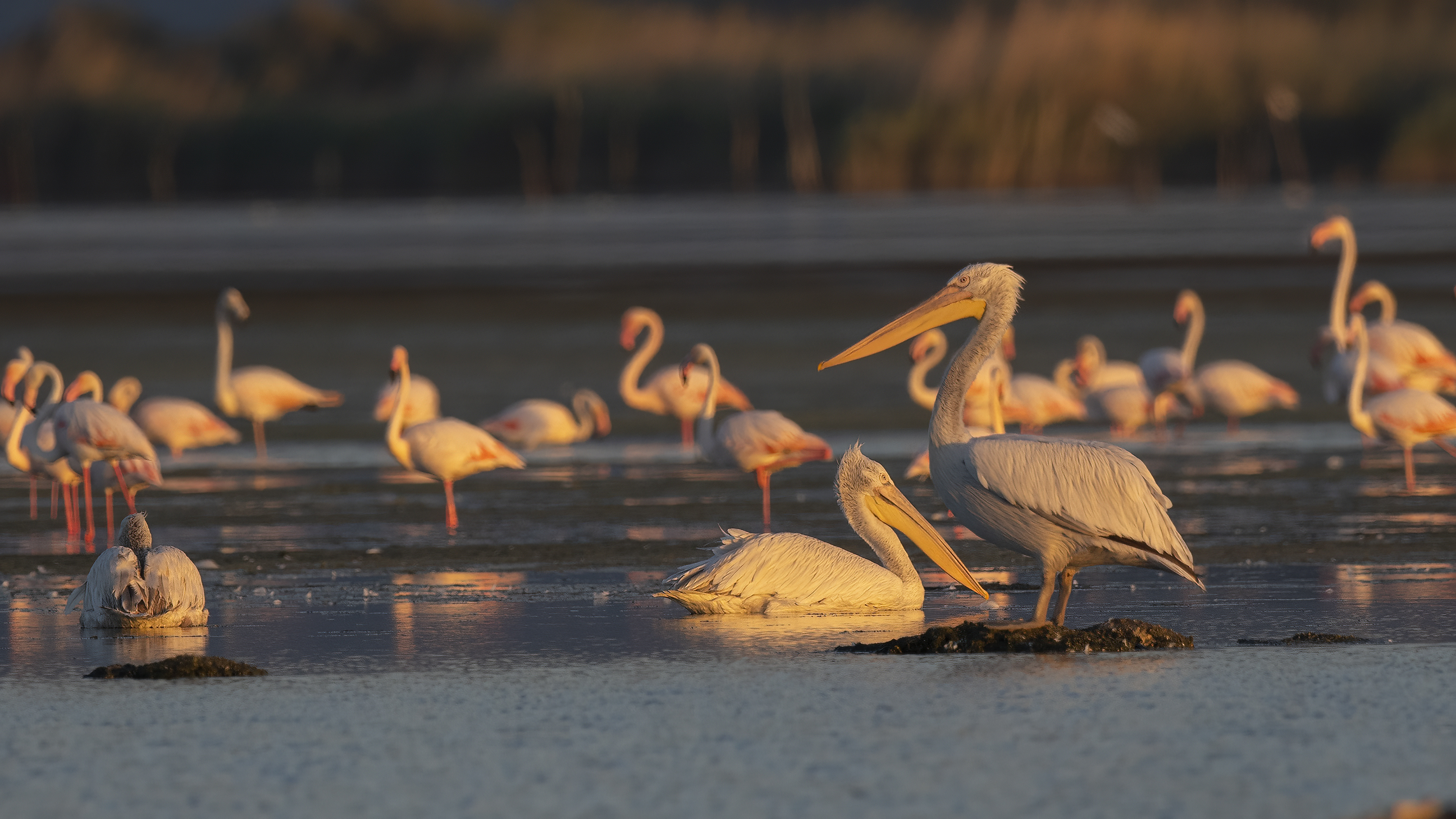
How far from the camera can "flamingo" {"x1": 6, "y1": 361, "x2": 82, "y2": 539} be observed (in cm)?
1107

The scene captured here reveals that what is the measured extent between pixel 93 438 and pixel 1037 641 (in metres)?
5.92

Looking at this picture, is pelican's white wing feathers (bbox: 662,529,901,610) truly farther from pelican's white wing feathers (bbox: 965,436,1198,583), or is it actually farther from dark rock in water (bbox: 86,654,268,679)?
dark rock in water (bbox: 86,654,268,679)

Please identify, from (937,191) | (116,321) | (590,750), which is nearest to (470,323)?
(116,321)

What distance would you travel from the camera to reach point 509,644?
23.7 feet

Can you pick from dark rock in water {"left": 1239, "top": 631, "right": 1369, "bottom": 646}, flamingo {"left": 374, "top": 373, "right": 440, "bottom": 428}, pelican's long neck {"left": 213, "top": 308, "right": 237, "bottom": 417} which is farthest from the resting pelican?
pelican's long neck {"left": 213, "top": 308, "right": 237, "bottom": 417}

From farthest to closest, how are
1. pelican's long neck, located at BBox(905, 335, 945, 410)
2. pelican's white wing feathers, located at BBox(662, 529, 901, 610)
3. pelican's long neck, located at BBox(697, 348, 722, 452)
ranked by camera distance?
1. pelican's long neck, located at BBox(905, 335, 945, 410)
2. pelican's long neck, located at BBox(697, 348, 722, 452)
3. pelican's white wing feathers, located at BBox(662, 529, 901, 610)

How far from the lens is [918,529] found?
809cm

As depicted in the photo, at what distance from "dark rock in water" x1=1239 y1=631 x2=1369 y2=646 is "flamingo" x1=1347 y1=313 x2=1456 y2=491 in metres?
5.21

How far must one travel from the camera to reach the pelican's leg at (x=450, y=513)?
35.0ft

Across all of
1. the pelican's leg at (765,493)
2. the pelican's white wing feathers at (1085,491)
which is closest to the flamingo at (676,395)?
the pelican's leg at (765,493)

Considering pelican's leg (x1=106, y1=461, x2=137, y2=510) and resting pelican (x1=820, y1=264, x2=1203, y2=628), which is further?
pelican's leg (x1=106, y1=461, x2=137, y2=510)

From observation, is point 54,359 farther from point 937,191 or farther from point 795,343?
point 937,191

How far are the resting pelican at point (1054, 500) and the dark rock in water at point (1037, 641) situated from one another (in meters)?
0.08

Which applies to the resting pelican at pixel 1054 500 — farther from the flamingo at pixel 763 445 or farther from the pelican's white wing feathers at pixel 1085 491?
the flamingo at pixel 763 445
